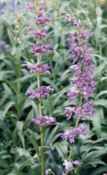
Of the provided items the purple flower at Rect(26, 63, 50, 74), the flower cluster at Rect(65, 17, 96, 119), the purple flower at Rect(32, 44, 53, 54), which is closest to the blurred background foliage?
the flower cluster at Rect(65, 17, 96, 119)

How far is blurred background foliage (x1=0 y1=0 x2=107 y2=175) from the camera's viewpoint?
4973 mm

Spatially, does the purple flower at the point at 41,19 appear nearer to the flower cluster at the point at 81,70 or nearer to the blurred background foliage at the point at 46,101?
the flower cluster at the point at 81,70

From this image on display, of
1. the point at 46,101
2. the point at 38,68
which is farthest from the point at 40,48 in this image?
the point at 46,101

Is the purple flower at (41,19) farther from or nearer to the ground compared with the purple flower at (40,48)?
farther from the ground

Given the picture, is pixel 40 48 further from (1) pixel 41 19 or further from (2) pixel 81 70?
(2) pixel 81 70

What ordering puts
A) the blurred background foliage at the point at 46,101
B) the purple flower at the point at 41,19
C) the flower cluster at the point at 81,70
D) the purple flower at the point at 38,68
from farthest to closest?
the blurred background foliage at the point at 46,101 < the purple flower at the point at 38,68 < the purple flower at the point at 41,19 < the flower cluster at the point at 81,70

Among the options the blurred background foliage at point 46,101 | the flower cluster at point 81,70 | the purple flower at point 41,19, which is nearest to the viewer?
the flower cluster at point 81,70

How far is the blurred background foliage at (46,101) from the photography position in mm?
4973

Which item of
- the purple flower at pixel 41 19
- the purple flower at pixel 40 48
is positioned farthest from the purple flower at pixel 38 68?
the purple flower at pixel 41 19

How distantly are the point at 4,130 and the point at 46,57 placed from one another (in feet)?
4.93

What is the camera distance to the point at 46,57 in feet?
22.0

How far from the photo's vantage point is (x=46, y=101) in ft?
18.6

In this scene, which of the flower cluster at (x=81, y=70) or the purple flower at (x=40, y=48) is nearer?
the flower cluster at (x=81, y=70)

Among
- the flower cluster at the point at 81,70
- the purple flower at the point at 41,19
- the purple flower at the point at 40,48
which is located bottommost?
the flower cluster at the point at 81,70
